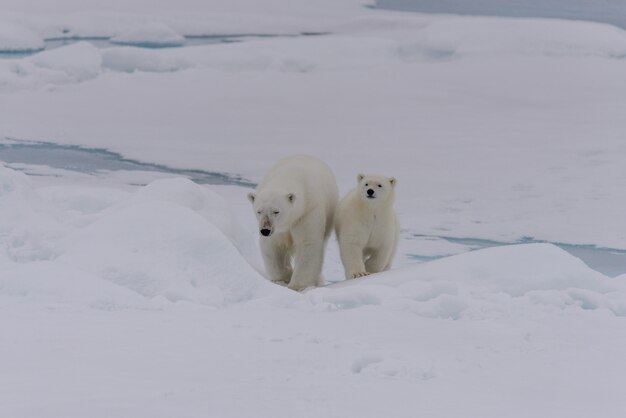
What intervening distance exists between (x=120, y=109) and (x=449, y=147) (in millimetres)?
4771

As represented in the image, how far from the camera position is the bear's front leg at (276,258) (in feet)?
16.9

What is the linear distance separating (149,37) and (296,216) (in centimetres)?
1175

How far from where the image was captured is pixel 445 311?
12.5 feet

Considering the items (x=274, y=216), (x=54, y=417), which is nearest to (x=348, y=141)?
(x=274, y=216)

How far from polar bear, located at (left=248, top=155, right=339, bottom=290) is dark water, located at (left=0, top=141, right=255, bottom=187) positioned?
595 cm

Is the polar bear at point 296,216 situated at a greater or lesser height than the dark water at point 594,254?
greater

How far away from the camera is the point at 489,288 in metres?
4.13

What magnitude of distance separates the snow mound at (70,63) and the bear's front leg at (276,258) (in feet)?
33.0

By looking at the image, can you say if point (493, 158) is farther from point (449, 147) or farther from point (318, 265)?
point (318, 265)

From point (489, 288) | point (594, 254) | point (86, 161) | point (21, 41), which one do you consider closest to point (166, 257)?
point (489, 288)

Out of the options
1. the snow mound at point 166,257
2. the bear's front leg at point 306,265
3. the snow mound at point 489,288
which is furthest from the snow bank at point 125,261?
the bear's front leg at point 306,265

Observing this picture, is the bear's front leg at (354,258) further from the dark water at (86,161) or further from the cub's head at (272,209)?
the dark water at (86,161)

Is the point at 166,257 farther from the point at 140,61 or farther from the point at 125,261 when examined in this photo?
the point at 140,61

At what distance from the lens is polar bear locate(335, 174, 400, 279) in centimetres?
497
